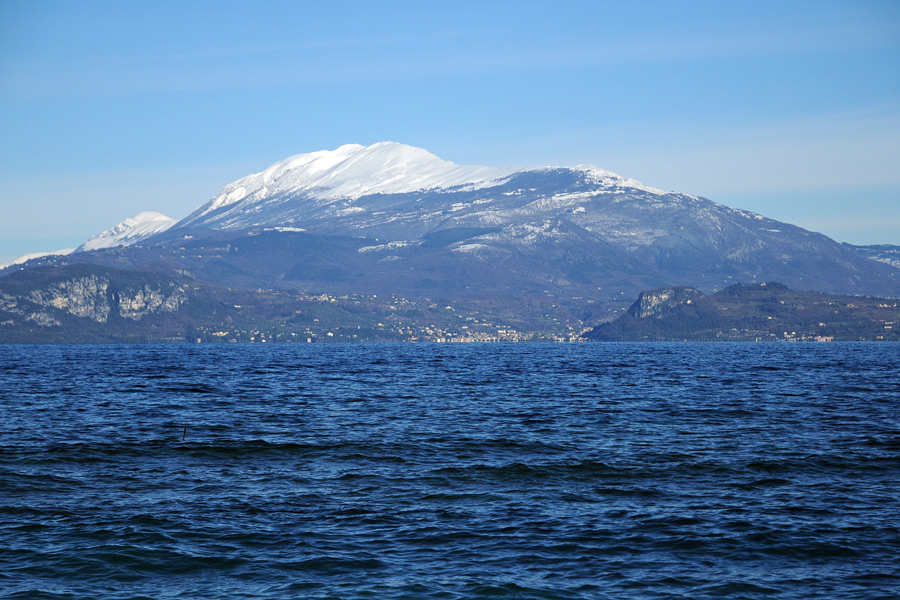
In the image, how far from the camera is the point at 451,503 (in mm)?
34594

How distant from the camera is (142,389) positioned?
97.4 meters

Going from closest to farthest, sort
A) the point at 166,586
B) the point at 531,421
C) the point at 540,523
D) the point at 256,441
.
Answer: the point at 166,586
the point at 540,523
the point at 256,441
the point at 531,421

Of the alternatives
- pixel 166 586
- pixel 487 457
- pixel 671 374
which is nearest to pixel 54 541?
pixel 166 586

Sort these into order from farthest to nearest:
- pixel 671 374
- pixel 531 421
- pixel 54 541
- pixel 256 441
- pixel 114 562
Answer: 1. pixel 671 374
2. pixel 531 421
3. pixel 256 441
4. pixel 54 541
5. pixel 114 562

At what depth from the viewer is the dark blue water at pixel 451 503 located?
25203 millimetres

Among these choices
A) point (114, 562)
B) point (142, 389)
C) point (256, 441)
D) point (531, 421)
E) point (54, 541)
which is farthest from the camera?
point (142, 389)

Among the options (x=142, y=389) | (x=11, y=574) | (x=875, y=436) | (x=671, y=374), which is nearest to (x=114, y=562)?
(x=11, y=574)

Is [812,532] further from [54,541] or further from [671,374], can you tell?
[671,374]

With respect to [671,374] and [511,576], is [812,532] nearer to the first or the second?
[511,576]

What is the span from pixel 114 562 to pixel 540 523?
13634 millimetres

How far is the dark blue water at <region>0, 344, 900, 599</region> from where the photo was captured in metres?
25.2

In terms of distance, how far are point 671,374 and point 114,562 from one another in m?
111

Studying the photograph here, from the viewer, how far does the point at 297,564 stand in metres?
26.2

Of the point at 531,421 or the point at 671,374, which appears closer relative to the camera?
the point at 531,421
